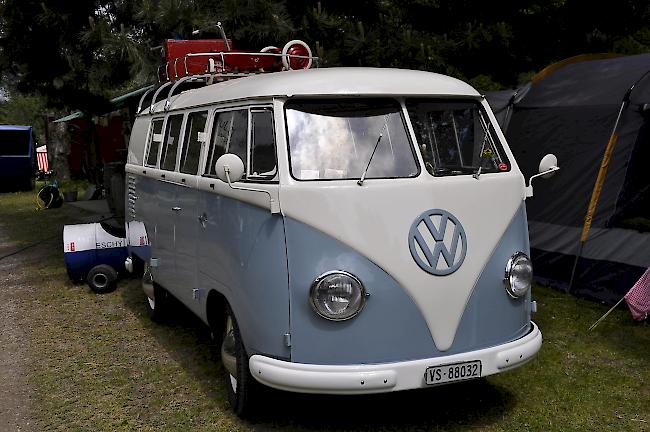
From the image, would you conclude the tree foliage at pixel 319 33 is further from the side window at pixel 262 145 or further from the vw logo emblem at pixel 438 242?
the vw logo emblem at pixel 438 242

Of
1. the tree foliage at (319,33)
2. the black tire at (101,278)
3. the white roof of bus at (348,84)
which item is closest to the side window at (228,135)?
the white roof of bus at (348,84)

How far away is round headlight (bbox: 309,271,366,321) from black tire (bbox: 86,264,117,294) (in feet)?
17.1

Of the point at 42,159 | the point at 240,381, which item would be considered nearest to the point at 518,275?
the point at 240,381

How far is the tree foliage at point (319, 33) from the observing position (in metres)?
8.87

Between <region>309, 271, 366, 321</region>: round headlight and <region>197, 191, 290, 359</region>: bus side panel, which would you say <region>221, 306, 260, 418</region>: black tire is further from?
<region>309, 271, 366, 321</region>: round headlight

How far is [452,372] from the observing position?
430 cm

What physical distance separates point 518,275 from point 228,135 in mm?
2093

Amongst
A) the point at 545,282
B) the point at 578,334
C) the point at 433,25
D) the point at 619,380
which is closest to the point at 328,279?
the point at 619,380

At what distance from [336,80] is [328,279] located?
1.26m

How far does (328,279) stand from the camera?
13.6 ft

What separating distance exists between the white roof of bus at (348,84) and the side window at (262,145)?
13 cm

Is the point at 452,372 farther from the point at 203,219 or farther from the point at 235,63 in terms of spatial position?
the point at 235,63

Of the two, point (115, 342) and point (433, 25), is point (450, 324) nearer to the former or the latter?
point (115, 342)

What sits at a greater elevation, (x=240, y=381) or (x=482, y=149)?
(x=482, y=149)
